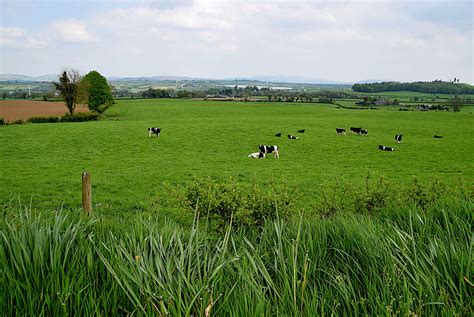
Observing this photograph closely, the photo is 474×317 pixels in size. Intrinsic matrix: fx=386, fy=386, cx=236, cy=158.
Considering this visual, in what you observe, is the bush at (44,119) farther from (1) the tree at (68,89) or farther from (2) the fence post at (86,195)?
(2) the fence post at (86,195)

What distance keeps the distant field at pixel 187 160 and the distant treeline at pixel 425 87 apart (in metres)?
104

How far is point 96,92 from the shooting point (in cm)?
6844

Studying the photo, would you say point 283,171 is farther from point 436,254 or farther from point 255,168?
point 436,254

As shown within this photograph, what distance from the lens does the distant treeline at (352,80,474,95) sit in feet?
445

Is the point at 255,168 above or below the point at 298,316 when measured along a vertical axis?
below

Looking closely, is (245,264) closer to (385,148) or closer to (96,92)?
(385,148)

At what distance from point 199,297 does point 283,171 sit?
1953 cm

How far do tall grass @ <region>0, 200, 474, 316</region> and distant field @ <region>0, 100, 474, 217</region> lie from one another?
22.6 feet

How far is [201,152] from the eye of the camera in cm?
2950

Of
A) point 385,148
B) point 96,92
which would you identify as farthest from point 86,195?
point 96,92

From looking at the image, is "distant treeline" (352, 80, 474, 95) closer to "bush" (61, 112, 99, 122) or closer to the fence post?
"bush" (61, 112, 99, 122)

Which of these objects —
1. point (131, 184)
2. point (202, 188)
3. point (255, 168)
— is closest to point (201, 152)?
point (255, 168)

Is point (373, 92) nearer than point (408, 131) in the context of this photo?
No

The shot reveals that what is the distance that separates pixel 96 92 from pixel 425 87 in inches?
4672
